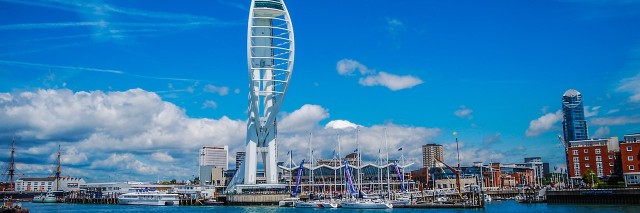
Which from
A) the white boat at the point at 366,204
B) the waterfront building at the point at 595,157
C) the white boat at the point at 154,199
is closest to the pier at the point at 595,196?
the waterfront building at the point at 595,157

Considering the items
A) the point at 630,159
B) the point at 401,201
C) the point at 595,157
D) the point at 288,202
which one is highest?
the point at 595,157

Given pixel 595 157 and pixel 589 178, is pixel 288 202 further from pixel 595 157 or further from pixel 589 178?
pixel 595 157

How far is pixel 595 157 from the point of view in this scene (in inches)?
4427

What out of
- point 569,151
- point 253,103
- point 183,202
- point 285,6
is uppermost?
point 285,6

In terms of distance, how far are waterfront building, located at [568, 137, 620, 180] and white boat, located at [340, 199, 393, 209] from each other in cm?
4150

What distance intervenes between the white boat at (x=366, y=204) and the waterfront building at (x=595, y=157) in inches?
1634

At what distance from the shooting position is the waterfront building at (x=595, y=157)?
112 meters

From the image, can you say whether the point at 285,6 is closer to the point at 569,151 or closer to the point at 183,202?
the point at 183,202

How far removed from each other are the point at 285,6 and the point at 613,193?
7204cm

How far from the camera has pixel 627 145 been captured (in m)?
102

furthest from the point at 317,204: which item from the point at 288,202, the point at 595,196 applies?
the point at 595,196

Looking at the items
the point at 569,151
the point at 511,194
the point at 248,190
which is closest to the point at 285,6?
the point at 248,190

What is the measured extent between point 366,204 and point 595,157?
1796 inches

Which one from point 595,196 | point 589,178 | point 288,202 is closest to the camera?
point 595,196
